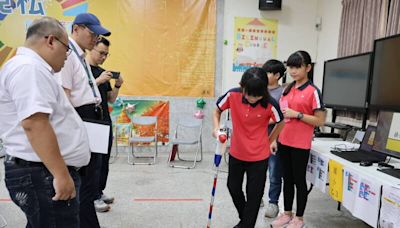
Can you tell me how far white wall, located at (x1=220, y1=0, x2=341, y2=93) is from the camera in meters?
4.70

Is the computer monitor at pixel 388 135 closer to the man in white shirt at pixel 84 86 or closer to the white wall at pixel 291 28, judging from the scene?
the man in white shirt at pixel 84 86

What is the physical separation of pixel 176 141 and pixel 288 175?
2.22 meters

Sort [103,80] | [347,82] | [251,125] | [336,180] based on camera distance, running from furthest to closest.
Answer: [347,82], [103,80], [336,180], [251,125]

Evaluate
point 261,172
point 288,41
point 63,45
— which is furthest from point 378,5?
point 63,45

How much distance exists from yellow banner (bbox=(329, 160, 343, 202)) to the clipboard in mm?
1614

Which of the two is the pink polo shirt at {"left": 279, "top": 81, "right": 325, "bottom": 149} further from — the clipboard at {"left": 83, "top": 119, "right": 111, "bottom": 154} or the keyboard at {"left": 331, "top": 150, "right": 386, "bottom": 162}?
the clipboard at {"left": 83, "top": 119, "right": 111, "bottom": 154}

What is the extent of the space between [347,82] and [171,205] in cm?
261

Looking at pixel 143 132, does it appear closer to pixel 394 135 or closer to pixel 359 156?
pixel 359 156

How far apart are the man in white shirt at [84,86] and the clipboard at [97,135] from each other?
128mm

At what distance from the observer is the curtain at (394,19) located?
9.91 ft

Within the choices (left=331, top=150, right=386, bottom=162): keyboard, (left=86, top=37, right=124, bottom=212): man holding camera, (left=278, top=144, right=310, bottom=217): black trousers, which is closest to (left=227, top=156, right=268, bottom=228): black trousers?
(left=278, top=144, right=310, bottom=217): black trousers

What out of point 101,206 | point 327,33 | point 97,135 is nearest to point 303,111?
point 97,135

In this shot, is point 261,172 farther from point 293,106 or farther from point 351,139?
point 351,139

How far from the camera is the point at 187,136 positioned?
485 cm
